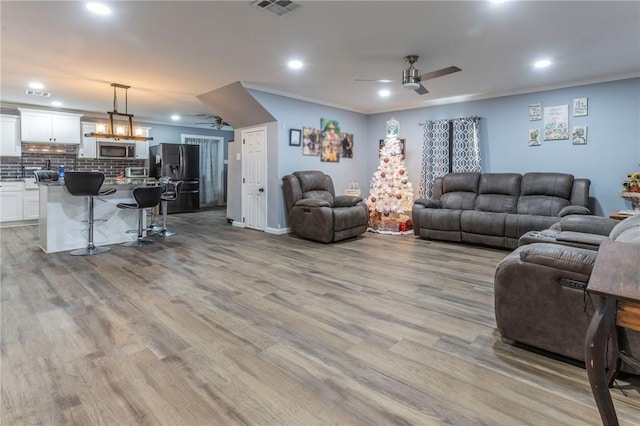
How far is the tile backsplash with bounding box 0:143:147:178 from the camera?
6.99m

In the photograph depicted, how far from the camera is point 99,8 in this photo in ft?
9.64

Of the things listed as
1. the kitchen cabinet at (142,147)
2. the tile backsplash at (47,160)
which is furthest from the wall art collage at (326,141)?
the tile backsplash at (47,160)

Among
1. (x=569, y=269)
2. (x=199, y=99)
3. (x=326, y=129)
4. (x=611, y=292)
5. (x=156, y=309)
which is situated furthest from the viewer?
(x=326, y=129)

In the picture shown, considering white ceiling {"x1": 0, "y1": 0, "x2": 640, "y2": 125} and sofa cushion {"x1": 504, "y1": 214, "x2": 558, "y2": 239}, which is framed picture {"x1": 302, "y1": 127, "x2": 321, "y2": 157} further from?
sofa cushion {"x1": 504, "y1": 214, "x2": 558, "y2": 239}

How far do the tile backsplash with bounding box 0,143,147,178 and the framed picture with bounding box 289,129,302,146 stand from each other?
518 cm

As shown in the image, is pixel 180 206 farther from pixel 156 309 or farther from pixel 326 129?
pixel 156 309

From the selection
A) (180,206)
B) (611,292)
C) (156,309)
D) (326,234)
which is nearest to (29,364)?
(156,309)

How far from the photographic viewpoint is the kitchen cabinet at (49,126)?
6.77m

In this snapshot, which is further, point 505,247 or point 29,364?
point 505,247

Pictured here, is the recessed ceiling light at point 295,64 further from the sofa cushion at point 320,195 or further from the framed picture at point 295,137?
the sofa cushion at point 320,195

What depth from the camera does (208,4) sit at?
2850mm

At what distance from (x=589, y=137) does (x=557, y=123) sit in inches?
19.3

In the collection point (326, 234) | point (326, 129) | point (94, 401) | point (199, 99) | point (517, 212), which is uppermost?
point (199, 99)

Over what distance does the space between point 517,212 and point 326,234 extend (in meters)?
3.02
